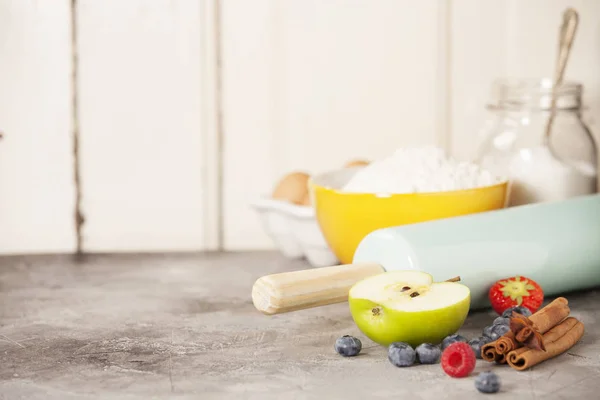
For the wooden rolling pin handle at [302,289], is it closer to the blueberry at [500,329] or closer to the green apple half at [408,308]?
the green apple half at [408,308]

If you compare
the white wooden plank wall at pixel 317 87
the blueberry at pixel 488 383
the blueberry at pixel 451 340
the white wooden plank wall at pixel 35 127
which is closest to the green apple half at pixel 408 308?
the blueberry at pixel 451 340

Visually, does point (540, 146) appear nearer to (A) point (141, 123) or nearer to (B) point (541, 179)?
(B) point (541, 179)

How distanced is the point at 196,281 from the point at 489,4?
81 cm

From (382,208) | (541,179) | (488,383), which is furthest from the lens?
(541,179)

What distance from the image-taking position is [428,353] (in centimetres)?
90

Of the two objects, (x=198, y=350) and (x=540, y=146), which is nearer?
(x=198, y=350)

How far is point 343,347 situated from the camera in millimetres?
930

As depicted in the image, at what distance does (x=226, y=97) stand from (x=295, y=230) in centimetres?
35

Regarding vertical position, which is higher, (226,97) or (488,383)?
(226,97)

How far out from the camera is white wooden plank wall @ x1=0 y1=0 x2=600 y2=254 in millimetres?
1552

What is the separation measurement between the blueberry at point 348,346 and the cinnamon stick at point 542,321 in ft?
0.52

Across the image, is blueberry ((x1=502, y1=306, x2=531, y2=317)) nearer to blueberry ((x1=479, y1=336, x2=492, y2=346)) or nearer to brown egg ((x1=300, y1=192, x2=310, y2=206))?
blueberry ((x1=479, y1=336, x2=492, y2=346))

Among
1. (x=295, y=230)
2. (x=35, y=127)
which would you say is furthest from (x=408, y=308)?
(x=35, y=127)

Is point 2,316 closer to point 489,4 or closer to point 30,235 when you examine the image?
point 30,235
